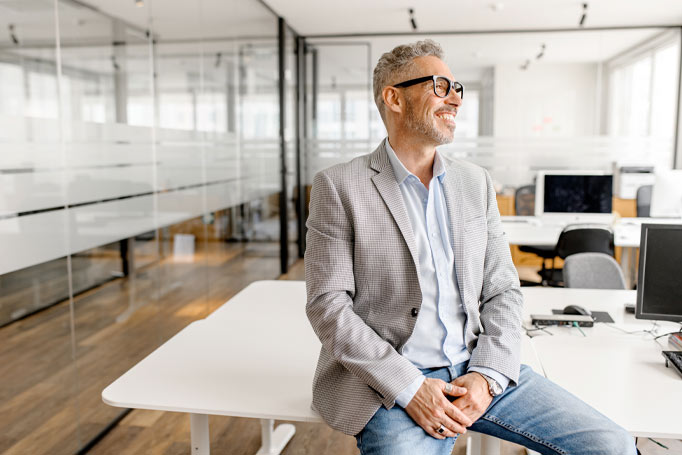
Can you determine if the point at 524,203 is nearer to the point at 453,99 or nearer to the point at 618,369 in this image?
the point at 618,369

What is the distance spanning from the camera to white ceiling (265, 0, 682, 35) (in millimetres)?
5852

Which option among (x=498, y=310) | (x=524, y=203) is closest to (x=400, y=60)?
(x=498, y=310)

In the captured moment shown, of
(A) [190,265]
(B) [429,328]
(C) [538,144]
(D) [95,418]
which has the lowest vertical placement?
(D) [95,418]

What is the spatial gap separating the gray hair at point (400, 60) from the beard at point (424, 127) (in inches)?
3.8

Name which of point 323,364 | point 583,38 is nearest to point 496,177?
point 583,38

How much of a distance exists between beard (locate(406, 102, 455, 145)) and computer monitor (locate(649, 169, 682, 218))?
361cm

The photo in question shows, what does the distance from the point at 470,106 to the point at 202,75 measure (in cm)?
384

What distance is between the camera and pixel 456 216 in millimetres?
1705

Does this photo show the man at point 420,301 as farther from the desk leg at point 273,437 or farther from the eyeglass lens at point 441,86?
the desk leg at point 273,437

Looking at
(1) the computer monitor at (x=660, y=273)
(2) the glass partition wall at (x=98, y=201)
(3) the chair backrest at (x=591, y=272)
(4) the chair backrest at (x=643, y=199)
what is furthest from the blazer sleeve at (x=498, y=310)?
(4) the chair backrest at (x=643, y=199)

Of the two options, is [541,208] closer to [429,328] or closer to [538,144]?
[538,144]

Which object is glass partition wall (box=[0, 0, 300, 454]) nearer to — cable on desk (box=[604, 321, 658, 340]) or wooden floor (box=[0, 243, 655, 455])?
wooden floor (box=[0, 243, 655, 455])

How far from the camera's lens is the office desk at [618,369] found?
153 cm

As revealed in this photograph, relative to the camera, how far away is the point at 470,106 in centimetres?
713
